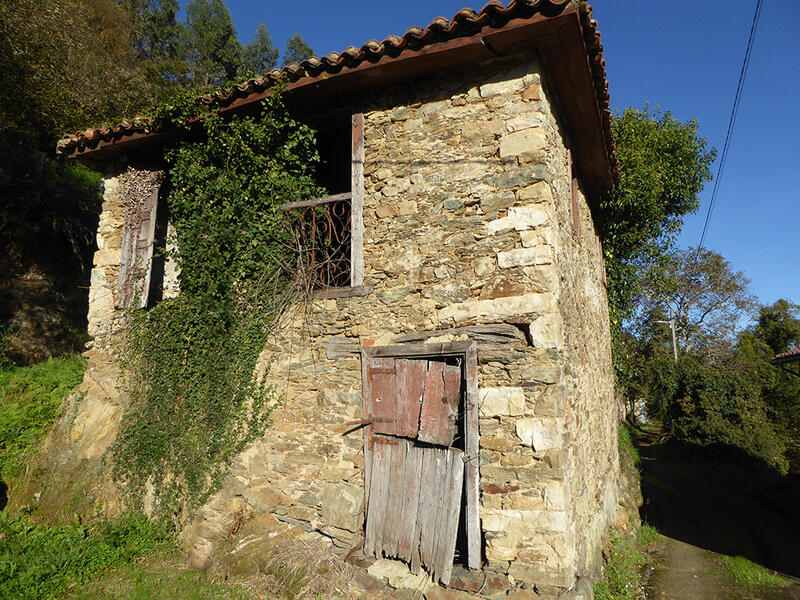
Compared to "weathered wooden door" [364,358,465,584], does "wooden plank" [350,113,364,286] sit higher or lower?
higher

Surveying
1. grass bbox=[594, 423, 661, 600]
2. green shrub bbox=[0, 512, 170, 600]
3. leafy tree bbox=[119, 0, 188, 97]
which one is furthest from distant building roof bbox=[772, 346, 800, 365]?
leafy tree bbox=[119, 0, 188, 97]

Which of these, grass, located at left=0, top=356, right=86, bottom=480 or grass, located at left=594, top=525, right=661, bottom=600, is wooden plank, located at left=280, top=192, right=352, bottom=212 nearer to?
grass, located at left=0, top=356, right=86, bottom=480

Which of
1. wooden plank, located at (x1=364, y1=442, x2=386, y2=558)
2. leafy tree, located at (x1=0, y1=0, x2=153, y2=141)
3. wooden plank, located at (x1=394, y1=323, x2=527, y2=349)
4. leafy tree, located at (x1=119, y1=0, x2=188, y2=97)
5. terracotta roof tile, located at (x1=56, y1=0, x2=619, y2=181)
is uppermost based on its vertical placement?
leafy tree, located at (x1=119, y1=0, x2=188, y2=97)

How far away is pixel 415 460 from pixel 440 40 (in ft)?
12.8

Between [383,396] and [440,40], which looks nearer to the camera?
[440,40]

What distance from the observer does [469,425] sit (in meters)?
4.00

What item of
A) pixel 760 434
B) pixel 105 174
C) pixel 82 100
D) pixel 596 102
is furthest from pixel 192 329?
pixel 760 434

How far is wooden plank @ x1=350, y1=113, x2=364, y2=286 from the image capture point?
4.77 metres

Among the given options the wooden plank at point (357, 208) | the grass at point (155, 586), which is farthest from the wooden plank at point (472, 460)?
the grass at point (155, 586)

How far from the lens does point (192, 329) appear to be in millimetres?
5344

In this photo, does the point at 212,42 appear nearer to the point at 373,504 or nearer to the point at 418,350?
the point at 418,350

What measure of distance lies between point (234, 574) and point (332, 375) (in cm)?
205

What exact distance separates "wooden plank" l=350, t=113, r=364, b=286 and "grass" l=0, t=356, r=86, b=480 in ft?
14.9

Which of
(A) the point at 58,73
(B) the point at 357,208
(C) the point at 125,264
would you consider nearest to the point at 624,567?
(B) the point at 357,208
